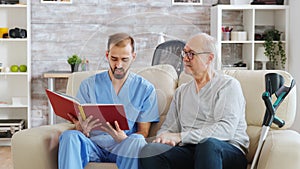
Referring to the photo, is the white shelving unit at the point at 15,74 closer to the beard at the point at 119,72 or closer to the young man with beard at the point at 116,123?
the young man with beard at the point at 116,123

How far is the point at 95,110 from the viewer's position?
270 cm

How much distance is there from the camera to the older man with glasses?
2.82 meters

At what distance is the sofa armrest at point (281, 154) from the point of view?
2689mm

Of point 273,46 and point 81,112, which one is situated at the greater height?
point 273,46

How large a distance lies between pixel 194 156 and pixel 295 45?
120 inches

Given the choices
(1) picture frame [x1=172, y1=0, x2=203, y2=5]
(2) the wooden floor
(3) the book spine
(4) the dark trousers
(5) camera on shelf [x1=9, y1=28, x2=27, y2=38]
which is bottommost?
(2) the wooden floor

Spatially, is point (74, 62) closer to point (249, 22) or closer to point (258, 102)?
point (249, 22)

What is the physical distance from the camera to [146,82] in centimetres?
299

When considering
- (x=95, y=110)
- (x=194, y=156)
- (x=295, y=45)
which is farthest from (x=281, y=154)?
(x=295, y=45)

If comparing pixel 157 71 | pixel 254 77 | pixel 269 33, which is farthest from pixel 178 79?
pixel 269 33

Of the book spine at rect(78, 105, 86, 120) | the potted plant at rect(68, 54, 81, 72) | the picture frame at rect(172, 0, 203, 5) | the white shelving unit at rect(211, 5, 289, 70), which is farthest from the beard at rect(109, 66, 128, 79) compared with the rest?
the picture frame at rect(172, 0, 203, 5)

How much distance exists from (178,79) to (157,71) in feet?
0.77

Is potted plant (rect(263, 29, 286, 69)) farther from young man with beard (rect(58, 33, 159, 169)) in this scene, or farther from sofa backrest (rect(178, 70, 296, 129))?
young man with beard (rect(58, 33, 159, 169))

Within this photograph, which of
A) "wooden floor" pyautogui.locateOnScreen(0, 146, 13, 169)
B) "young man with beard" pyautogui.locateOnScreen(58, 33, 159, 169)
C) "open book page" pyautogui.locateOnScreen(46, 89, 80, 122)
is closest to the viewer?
"young man with beard" pyautogui.locateOnScreen(58, 33, 159, 169)
